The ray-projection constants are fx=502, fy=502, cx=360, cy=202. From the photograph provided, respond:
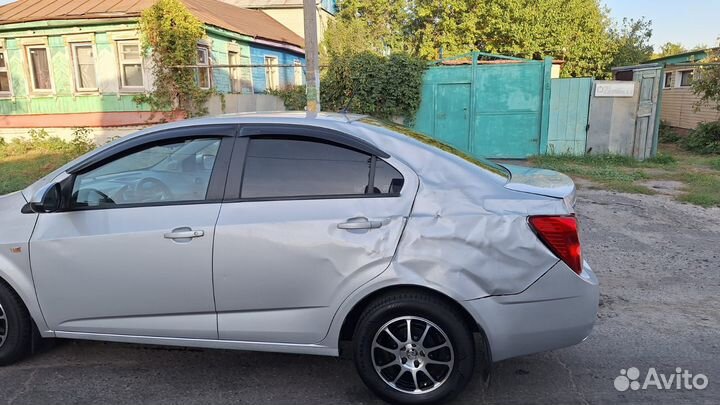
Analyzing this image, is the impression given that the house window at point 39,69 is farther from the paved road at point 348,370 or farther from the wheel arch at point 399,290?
the wheel arch at point 399,290

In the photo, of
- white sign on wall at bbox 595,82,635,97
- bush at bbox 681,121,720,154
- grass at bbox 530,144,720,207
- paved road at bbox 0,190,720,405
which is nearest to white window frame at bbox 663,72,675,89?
bush at bbox 681,121,720,154

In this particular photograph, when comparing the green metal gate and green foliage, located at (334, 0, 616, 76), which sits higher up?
green foliage, located at (334, 0, 616, 76)

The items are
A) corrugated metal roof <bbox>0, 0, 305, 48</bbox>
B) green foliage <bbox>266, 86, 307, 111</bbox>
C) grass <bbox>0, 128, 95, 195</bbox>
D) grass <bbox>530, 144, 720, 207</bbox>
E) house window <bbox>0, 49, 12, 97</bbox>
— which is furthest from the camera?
house window <bbox>0, 49, 12, 97</bbox>

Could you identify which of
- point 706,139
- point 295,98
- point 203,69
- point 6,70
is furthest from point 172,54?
point 706,139

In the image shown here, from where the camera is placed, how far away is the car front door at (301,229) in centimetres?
277

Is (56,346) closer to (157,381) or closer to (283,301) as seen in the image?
(157,381)

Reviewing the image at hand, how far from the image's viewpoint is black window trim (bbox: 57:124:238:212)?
2.98 m

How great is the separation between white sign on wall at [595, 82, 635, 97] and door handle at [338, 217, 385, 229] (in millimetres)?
10617

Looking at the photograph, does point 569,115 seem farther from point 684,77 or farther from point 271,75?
point 271,75

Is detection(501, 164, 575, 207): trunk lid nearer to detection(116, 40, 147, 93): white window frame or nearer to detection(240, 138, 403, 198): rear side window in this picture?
detection(240, 138, 403, 198): rear side window

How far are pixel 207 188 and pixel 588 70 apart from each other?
26464mm

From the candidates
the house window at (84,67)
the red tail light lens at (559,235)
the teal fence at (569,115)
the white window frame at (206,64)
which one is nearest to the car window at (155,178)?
the red tail light lens at (559,235)

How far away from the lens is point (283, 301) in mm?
2883

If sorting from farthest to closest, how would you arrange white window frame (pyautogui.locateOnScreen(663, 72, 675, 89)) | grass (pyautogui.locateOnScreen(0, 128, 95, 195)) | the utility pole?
white window frame (pyautogui.locateOnScreen(663, 72, 675, 89)) < grass (pyautogui.locateOnScreen(0, 128, 95, 195)) < the utility pole
